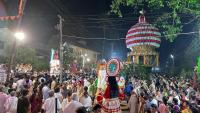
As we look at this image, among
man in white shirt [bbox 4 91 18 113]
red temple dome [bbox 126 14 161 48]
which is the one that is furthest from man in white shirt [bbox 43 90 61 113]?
red temple dome [bbox 126 14 161 48]

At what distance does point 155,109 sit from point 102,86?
2242 mm

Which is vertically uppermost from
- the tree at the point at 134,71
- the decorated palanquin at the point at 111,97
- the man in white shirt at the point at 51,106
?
the tree at the point at 134,71

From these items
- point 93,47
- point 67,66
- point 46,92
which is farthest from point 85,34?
point 46,92

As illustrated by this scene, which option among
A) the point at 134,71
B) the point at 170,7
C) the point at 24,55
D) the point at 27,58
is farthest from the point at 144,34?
the point at 24,55

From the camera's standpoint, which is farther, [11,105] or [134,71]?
[134,71]

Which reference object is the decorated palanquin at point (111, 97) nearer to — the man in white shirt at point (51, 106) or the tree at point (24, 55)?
the man in white shirt at point (51, 106)

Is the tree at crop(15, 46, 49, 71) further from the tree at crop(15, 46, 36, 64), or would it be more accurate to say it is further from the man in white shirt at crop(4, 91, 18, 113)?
the man in white shirt at crop(4, 91, 18, 113)

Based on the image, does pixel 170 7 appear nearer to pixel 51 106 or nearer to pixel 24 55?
pixel 51 106

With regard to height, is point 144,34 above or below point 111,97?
above

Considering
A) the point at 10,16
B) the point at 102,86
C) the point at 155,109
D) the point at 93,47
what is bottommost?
the point at 155,109

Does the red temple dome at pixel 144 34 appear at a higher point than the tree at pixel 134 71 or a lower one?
higher

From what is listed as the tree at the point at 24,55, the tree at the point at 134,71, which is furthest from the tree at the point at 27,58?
the tree at the point at 134,71

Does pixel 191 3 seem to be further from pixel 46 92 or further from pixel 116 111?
pixel 46 92

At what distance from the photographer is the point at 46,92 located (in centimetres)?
1283
